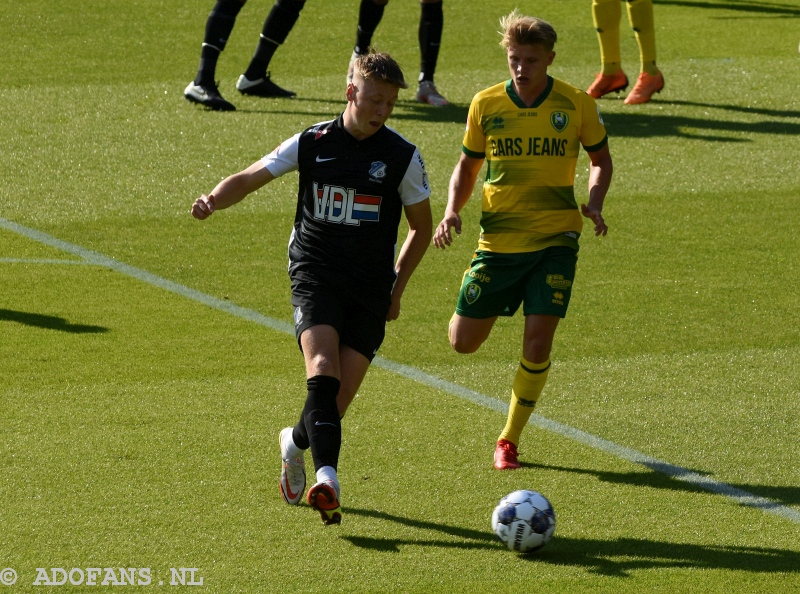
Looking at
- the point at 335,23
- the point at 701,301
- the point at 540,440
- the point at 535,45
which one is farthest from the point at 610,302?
the point at 335,23

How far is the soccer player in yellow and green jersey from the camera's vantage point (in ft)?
18.7

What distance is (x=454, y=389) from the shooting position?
6.70 m

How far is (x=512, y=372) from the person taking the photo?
23.0 feet

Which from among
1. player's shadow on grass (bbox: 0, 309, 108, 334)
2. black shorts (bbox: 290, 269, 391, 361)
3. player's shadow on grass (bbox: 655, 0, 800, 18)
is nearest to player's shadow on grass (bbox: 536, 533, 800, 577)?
black shorts (bbox: 290, 269, 391, 361)

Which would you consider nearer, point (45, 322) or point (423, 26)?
point (45, 322)

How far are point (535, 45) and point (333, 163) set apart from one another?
3.83 feet

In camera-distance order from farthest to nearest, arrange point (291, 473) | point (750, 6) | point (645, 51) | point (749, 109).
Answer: point (750, 6), point (749, 109), point (645, 51), point (291, 473)

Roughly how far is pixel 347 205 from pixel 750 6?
14.7 m

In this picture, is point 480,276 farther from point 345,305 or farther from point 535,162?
point 345,305

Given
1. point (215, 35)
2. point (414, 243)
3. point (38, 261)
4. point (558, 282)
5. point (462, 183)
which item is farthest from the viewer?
point (215, 35)

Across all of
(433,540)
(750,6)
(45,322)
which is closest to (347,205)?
(433,540)

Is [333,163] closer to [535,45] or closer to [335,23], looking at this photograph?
[535,45]

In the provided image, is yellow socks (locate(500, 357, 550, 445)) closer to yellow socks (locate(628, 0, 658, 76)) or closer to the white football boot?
the white football boot

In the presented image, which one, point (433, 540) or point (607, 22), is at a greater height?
point (607, 22)
